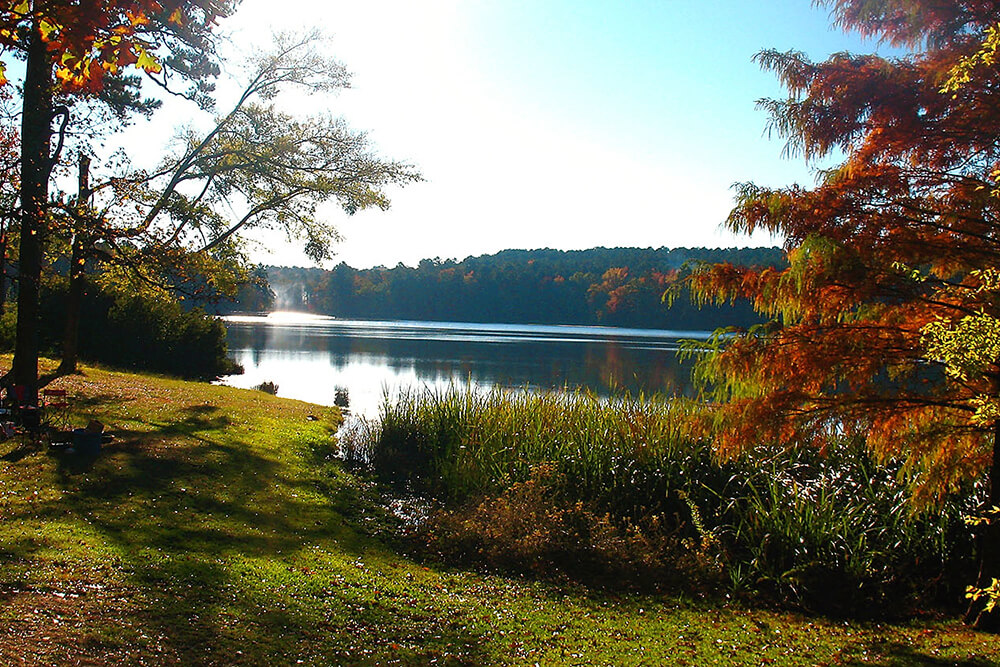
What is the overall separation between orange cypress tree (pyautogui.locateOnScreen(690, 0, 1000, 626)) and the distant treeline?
7896 centimetres

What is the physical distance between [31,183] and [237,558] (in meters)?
7.58

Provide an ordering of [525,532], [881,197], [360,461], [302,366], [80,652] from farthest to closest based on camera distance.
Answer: [302,366] < [360,461] < [525,532] < [881,197] < [80,652]

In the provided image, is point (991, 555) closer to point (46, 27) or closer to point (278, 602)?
point (278, 602)

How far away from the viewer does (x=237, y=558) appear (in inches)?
234

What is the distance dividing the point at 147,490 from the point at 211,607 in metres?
3.61

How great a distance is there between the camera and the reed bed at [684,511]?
675 centimetres

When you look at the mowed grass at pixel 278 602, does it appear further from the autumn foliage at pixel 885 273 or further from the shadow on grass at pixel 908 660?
the autumn foliage at pixel 885 273

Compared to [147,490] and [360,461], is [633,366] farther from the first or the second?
[147,490]

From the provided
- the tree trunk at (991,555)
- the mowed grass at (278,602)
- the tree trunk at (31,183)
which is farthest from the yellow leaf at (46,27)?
the tree trunk at (991,555)

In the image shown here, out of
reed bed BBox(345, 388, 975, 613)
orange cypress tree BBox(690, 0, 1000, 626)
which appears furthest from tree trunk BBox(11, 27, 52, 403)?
orange cypress tree BBox(690, 0, 1000, 626)

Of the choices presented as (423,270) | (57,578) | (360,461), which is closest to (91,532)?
(57,578)

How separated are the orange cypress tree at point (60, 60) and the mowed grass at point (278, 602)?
307 centimetres

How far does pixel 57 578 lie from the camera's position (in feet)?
15.7

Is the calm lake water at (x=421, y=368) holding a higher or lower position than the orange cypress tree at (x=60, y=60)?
lower
